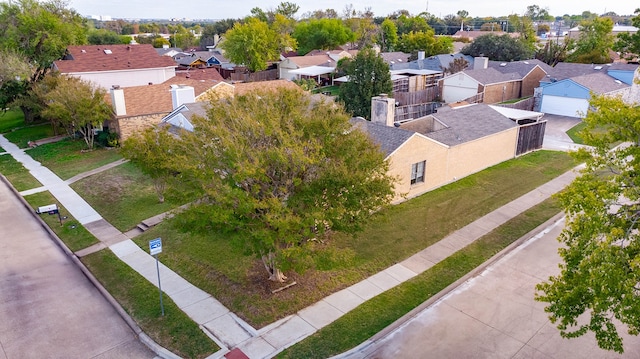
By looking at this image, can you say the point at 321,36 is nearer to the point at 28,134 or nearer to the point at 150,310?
the point at 28,134

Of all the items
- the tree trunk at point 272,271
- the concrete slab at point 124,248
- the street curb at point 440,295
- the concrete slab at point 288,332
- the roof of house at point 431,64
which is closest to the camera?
the street curb at point 440,295

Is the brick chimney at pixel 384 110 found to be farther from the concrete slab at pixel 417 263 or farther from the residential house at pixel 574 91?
the residential house at pixel 574 91

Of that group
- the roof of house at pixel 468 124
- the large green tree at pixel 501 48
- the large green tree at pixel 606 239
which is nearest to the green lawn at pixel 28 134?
→ the roof of house at pixel 468 124

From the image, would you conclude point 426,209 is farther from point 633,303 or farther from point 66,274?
point 66,274

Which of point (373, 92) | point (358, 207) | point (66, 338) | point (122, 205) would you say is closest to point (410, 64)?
point (373, 92)

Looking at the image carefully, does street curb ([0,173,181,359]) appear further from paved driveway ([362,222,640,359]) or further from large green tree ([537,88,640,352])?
large green tree ([537,88,640,352])

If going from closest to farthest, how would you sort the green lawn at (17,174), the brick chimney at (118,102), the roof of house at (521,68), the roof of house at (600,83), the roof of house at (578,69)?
1. the green lawn at (17,174)
2. the brick chimney at (118,102)
3. the roof of house at (600,83)
4. the roof of house at (578,69)
5. the roof of house at (521,68)
